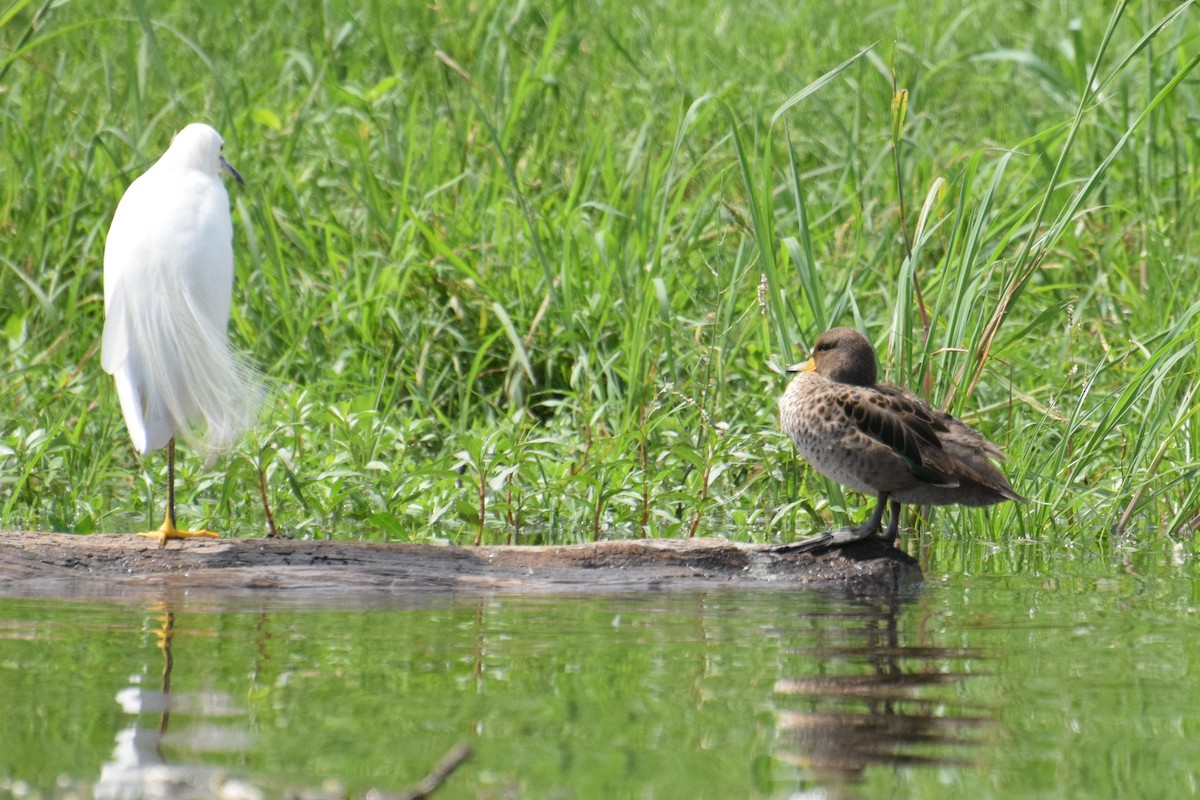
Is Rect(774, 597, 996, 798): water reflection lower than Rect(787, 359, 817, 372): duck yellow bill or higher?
lower

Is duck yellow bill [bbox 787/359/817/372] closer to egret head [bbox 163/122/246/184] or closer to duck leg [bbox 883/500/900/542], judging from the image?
duck leg [bbox 883/500/900/542]

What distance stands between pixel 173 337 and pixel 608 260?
2.35m

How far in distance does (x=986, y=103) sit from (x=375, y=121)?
3.87 meters

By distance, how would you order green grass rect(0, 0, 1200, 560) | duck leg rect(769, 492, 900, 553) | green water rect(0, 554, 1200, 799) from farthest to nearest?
green grass rect(0, 0, 1200, 560) → duck leg rect(769, 492, 900, 553) → green water rect(0, 554, 1200, 799)

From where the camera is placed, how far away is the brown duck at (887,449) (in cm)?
454

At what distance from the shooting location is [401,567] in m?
4.48

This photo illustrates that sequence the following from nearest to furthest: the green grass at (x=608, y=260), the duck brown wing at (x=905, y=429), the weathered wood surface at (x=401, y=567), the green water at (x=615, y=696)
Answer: the green water at (x=615, y=696) → the weathered wood surface at (x=401, y=567) → the duck brown wing at (x=905, y=429) → the green grass at (x=608, y=260)

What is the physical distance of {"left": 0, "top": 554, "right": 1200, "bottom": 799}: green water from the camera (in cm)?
274

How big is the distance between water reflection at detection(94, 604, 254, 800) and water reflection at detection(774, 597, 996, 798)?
1.00 metres

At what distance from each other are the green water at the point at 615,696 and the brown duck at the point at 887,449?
1.01ft

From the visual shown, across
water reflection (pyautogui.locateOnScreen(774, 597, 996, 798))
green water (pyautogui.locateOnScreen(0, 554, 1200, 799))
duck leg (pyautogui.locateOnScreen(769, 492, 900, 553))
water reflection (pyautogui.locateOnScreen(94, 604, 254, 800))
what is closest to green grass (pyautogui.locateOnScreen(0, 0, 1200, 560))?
duck leg (pyautogui.locateOnScreen(769, 492, 900, 553))

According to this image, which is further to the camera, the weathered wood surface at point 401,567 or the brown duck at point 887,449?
the brown duck at point 887,449

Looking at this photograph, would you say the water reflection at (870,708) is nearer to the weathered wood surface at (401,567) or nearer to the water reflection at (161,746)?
the weathered wood surface at (401,567)

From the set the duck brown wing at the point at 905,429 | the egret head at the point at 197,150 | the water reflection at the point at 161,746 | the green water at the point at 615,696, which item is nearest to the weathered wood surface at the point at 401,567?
the green water at the point at 615,696
